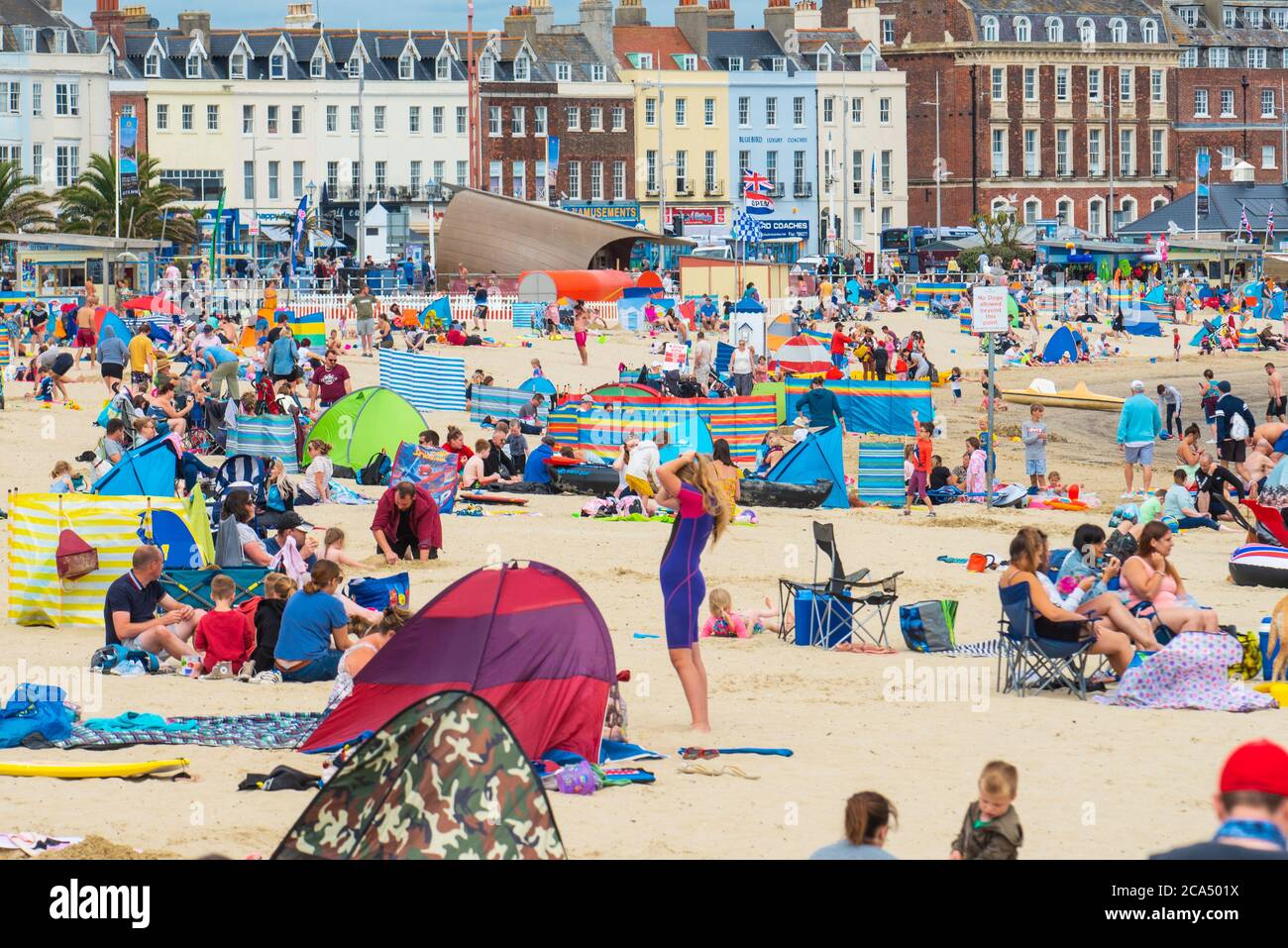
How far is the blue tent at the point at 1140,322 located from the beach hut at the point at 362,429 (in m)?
32.7

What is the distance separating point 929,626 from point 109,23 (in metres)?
62.4

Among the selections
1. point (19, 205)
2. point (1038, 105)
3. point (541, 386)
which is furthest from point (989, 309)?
point (1038, 105)

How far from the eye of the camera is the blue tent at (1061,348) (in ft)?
151

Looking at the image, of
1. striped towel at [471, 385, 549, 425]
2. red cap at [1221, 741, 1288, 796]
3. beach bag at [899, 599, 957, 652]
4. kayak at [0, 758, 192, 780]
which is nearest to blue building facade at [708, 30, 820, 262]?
striped towel at [471, 385, 549, 425]

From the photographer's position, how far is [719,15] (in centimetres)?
8119

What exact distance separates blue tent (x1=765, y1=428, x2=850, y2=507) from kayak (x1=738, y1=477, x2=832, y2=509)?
3.9 inches

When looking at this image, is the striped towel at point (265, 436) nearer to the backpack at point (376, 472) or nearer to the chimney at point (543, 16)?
the backpack at point (376, 472)

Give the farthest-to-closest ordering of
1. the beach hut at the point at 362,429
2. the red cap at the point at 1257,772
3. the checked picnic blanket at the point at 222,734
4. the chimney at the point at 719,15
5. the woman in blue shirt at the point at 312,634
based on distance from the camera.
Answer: the chimney at the point at 719,15 → the beach hut at the point at 362,429 → the woman in blue shirt at the point at 312,634 → the checked picnic blanket at the point at 222,734 → the red cap at the point at 1257,772

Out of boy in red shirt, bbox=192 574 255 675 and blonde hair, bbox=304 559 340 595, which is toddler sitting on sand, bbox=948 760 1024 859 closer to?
blonde hair, bbox=304 559 340 595

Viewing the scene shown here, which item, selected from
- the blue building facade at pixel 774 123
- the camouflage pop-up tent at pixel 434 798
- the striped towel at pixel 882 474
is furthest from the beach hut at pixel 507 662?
the blue building facade at pixel 774 123

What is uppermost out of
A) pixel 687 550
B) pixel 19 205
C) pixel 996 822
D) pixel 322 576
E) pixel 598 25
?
pixel 598 25

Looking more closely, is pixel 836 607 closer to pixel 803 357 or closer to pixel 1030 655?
pixel 1030 655
